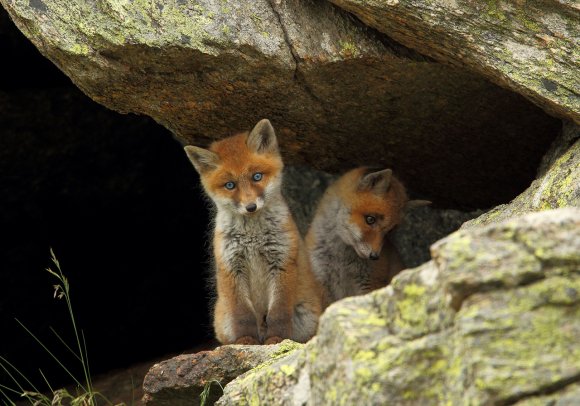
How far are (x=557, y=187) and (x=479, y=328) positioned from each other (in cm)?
213

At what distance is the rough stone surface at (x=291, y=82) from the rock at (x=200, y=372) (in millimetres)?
1646

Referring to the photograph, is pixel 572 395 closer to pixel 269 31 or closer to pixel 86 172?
pixel 269 31

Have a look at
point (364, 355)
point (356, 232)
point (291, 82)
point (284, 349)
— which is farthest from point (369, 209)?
point (364, 355)

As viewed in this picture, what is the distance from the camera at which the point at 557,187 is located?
14.0 feet

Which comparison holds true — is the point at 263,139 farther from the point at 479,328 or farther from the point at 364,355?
the point at 479,328

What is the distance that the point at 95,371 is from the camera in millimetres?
7680

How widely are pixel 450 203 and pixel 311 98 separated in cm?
218

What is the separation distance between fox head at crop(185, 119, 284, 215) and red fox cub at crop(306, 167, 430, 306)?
84 centimetres

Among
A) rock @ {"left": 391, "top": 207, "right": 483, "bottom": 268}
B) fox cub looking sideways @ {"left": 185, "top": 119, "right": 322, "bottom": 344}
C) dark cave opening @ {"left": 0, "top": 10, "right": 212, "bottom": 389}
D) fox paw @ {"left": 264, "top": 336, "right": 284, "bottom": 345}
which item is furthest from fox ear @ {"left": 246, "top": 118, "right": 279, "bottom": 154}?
dark cave opening @ {"left": 0, "top": 10, "right": 212, "bottom": 389}

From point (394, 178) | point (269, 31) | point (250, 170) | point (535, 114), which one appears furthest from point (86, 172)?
point (535, 114)

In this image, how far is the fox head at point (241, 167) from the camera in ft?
18.2

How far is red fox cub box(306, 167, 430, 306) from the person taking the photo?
622cm

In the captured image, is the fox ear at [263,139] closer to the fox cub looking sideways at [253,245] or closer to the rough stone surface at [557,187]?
the fox cub looking sideways at [253,245]

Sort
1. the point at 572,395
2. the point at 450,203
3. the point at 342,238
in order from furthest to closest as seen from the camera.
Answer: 1. the point at 450,203
2. the point at 342,238
3. the point at 572,395
